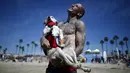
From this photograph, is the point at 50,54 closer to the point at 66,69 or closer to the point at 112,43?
the point at 66,69

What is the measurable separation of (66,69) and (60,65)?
28 centimetres

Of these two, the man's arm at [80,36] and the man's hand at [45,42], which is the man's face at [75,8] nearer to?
the man's arm at [80,36]

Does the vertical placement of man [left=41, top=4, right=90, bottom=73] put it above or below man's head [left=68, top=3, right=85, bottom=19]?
below

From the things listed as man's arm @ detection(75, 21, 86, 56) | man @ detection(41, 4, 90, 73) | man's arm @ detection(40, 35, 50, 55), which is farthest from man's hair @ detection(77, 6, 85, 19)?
man's arm @ detection(40, 35, 50, 55)

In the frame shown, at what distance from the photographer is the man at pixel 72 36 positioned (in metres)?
3.04

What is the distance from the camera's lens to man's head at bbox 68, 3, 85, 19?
3671 mm

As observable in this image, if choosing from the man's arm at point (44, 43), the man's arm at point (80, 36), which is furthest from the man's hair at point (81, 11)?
the man's arm at point (44, 43)

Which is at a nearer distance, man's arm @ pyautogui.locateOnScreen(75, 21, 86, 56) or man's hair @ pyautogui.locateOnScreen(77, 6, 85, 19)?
man's arm @ pyautogui.locateOnScreen(75, 21, 86, 56)

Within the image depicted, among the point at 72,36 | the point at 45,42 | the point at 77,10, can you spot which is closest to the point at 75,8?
the point at 77,10

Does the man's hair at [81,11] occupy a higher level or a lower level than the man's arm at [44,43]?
higher

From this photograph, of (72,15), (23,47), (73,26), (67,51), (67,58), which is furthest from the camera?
(23,47)

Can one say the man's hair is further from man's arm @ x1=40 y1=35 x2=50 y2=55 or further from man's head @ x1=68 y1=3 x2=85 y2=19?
man's arm @ x1=40 y1=35 x2=50 y2=55

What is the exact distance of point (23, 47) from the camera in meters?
110

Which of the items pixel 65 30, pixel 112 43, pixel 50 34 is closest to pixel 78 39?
pixel 65 30
